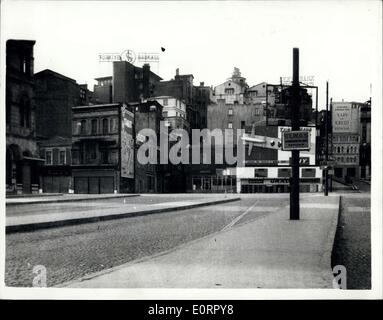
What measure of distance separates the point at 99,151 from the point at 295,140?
29.4m

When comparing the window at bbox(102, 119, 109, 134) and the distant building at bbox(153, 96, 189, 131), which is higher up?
the distant building at bbox(153, 96, 189, 131)

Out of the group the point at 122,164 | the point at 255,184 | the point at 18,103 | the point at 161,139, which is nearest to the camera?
the point at 18,103

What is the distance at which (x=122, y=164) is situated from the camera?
35.9m

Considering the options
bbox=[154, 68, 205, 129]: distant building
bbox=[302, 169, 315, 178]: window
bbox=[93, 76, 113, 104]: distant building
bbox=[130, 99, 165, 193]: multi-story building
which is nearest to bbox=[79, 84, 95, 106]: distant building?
bbox=[93, 76, 113, 104]: distant building

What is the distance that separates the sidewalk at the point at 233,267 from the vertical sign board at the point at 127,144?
26.7 m

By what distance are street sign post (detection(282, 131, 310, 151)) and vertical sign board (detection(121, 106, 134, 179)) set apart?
25.2 meters

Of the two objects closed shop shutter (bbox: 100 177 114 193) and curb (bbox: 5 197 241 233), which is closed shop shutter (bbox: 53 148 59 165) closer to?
closed shop shutter (bbox: 100 177 114 193)

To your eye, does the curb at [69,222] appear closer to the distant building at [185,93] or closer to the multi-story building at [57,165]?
the multi-story building at [57,165]

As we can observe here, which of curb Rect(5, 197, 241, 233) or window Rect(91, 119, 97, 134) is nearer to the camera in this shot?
curb Rect(5, 197, 241, 233)

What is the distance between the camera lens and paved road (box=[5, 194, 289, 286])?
568 centimetres

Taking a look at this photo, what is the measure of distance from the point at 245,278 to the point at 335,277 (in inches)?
46.6

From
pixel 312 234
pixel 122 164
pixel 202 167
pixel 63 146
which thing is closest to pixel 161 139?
pixel 122 164

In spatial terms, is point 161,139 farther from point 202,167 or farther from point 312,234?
point 312,234

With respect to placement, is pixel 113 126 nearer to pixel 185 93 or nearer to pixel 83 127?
pixel 83 127
